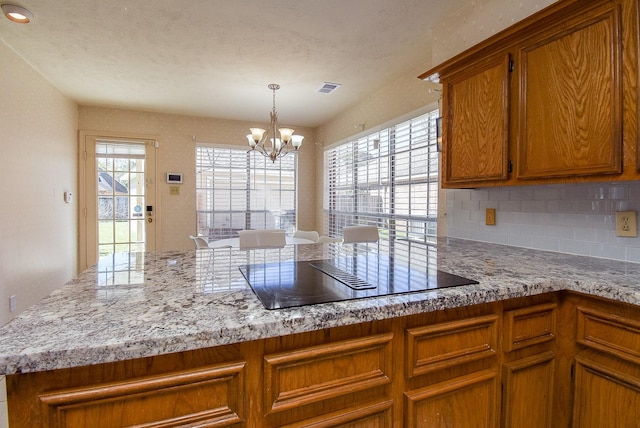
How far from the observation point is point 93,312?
0.78 m

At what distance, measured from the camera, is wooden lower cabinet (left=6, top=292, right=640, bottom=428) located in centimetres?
66

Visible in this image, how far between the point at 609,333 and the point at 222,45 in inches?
117

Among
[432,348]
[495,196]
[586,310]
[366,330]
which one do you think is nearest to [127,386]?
[366,330]

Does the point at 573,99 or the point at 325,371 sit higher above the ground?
the point at 573,99

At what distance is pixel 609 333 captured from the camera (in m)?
1.07

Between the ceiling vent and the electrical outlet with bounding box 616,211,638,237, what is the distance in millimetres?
2761

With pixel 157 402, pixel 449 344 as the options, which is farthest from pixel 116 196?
pixel 449 344

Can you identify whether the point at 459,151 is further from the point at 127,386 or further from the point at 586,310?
the point at 127,386

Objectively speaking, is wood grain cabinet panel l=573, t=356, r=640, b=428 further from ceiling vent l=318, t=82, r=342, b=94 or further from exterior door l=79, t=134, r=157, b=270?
exterior door l=79, t=134, r=157, b=270

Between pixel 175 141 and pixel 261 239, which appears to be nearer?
pixel 261 239

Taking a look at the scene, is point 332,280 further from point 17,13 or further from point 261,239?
point 17,13

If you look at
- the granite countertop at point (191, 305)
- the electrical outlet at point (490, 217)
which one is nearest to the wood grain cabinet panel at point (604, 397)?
the granite countertop at point (191, 305)

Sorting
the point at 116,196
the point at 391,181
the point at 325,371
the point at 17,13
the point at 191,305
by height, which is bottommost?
the point at 325,371

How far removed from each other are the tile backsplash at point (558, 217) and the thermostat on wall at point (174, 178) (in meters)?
3.89
